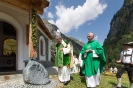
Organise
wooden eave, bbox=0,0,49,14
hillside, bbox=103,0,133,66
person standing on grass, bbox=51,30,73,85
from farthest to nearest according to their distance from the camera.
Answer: hillside, bbox=103,0,133,66, wooden eave, bbox=0,0,49,14, person standing on grass, bbox=51,30,73,85

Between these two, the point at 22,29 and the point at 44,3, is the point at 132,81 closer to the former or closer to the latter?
the point at 44,3

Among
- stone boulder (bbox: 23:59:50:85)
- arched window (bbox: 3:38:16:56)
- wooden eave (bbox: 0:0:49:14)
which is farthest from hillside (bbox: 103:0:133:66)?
stone boulder (bbox: 23:59:50:85)

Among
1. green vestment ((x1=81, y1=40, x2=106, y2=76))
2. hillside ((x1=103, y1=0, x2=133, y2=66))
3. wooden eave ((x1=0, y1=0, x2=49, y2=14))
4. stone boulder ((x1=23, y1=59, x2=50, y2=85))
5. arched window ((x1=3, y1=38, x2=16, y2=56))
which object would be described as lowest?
stone boulder ((x1=23, y1=59, x2=50, y2=85))

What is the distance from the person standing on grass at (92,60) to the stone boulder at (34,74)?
1.86m

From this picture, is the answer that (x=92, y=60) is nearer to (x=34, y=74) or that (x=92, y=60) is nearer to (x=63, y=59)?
(x=63, y=59)

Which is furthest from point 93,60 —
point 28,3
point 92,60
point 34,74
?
point 28,3

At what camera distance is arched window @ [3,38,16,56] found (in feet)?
47.4

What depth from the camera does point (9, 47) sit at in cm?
1471

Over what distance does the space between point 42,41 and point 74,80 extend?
8.17 meters

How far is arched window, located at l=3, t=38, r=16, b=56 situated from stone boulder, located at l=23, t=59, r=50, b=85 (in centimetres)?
798

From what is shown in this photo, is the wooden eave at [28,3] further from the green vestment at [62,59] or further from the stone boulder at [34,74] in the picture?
the stone boulder at [34,74]

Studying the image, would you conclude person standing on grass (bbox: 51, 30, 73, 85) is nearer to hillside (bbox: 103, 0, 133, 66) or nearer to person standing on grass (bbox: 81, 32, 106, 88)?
person standing on grass (bbox: 81, 32, 106, 88)

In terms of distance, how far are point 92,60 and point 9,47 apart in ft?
34.2

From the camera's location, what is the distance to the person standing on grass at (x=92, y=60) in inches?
225
